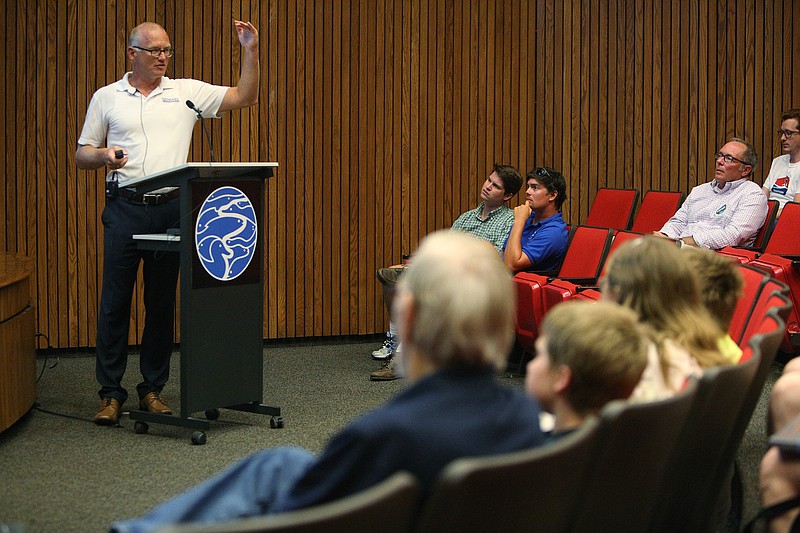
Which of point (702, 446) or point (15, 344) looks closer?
point (702, 446)

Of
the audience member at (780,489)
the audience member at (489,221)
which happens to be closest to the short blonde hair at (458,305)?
the audience member at (780,489)

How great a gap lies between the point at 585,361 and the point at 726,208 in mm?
4685

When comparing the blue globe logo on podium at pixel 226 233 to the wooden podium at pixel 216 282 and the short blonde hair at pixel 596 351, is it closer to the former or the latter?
the wooden podium at pixel 216 282

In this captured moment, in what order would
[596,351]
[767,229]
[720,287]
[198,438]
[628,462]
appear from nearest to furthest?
[628,462] → [596,351] → [720,287] → [198,438] → [767,229]

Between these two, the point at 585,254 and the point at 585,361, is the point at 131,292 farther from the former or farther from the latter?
the point at 585,361

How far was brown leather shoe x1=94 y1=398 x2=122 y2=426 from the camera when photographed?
14.3 feet

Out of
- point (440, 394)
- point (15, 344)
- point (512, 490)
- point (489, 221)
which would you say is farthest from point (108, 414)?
point (512, 490)

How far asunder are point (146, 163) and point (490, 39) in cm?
336

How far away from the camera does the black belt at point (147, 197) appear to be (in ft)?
14.2

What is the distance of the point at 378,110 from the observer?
681 centimetres

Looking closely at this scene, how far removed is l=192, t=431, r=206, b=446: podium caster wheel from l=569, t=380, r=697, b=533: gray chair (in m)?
2.56

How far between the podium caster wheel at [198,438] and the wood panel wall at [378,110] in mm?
2485

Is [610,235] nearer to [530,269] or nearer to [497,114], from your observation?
[530,269]

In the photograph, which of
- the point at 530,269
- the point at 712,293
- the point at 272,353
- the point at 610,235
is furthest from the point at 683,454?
the point at 272,353
